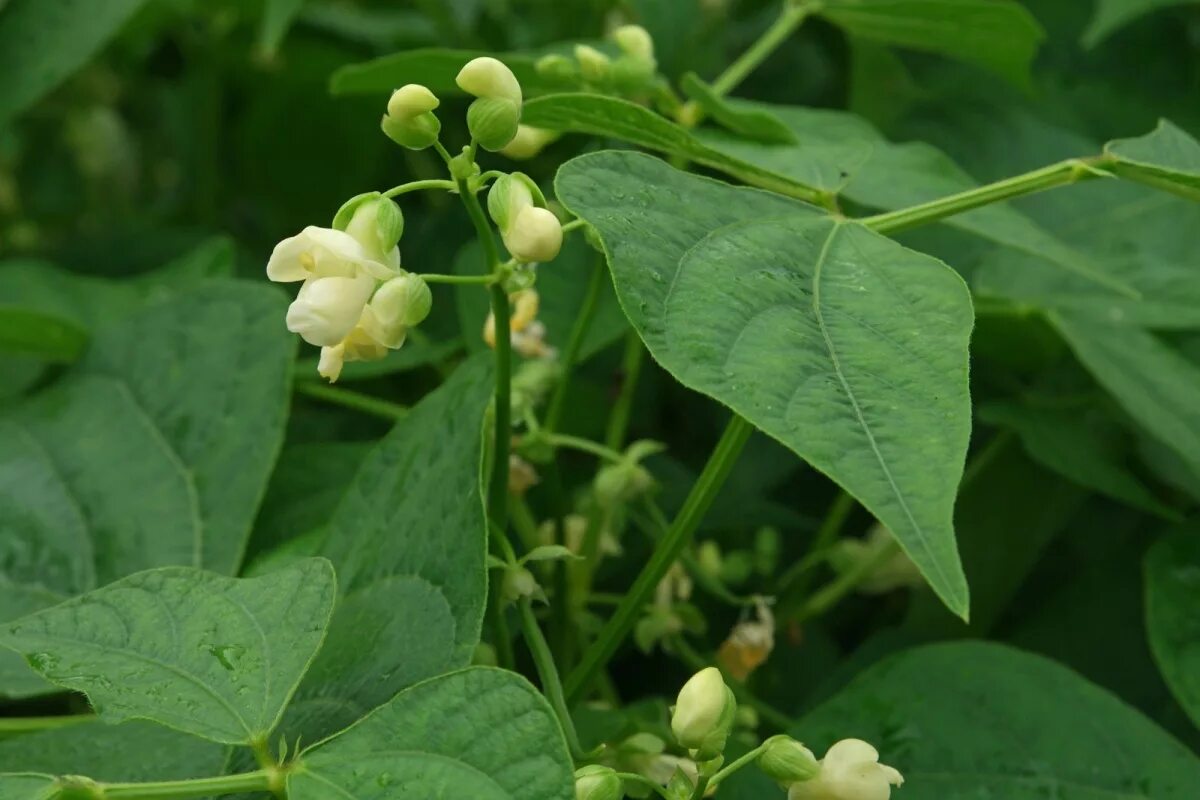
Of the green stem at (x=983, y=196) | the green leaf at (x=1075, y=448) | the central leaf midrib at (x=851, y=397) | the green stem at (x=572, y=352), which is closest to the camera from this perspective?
the central leaf midrib at (x=851, y=397)

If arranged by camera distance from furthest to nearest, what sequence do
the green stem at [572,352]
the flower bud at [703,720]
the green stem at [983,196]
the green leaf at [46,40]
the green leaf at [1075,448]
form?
1. the green leaf at [46,40]
2. the green leaf at [1075,448]
3. the green stem at [572,352]
4. the green stem at [983,196]
5. the flower bud at [703,720]

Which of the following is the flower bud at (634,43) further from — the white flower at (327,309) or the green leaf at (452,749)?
the green leaf at (452,749)

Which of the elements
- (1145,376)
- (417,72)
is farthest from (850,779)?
(417,72)

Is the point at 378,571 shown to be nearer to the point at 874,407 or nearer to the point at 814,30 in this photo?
the point at 874,407

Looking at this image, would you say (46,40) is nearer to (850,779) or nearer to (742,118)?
(742,118)

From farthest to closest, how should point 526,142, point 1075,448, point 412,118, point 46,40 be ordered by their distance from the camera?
point 46,40
point 1075,448
point 526,142
point 412,118

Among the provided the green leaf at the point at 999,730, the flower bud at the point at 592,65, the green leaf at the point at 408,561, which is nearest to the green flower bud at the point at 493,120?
the green leaf at the point at 408,561

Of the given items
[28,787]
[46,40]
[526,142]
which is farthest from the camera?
[46,40]

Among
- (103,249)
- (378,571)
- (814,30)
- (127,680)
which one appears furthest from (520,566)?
(814,30)

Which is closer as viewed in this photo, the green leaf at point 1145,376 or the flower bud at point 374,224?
the flower bud at point 374,224
